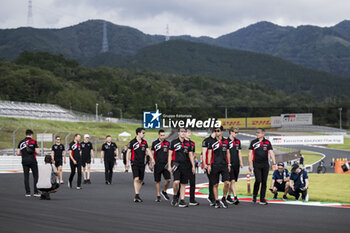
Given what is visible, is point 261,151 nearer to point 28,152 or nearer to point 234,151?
point 234,151

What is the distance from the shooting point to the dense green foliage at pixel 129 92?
107688 mm

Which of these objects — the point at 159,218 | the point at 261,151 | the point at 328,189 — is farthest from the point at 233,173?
the point at 328,189

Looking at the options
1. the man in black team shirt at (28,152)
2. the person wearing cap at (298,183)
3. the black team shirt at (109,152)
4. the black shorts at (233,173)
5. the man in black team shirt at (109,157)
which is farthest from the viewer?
the black team shirt at (109,152)

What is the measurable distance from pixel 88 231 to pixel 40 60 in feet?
551

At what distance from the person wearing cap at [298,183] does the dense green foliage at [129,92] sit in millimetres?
69517

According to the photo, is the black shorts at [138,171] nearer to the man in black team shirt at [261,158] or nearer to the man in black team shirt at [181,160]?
the man in black team shirt at [181,160]

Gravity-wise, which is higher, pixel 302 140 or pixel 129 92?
pixel 129 92

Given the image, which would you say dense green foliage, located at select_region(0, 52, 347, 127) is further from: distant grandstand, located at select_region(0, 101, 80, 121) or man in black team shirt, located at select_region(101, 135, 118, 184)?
man in black team shirt, located at select_region(101, 135, 118, 184)

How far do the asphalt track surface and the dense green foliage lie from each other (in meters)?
72.3

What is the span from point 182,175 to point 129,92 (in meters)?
120

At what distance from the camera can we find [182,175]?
11492mm

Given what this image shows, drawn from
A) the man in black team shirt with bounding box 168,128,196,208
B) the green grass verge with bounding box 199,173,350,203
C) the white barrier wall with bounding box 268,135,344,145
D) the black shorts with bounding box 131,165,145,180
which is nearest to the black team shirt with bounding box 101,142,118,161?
the green grass verge with bounding box 199,173,350,203

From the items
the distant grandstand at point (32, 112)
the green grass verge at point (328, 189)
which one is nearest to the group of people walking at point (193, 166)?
the green grass verge at point (328, 189)

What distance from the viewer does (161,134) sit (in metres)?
13.1
